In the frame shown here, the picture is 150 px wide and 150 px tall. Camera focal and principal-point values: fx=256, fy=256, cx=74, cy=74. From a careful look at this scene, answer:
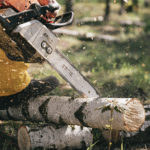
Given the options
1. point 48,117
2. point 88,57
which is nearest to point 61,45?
point 88,57

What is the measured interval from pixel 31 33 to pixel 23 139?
1.06 m

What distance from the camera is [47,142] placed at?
256 cm

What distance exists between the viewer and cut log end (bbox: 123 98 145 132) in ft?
7.11

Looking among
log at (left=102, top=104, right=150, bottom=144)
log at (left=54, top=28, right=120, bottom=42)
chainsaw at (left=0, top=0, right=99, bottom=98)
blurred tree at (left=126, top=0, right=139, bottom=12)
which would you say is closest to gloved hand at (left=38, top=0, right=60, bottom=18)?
chainsaw at (left=0, top=0, right=99, bottom=98)

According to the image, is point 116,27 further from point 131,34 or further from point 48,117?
point 48,117

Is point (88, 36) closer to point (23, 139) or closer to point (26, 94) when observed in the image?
point (26, 94)

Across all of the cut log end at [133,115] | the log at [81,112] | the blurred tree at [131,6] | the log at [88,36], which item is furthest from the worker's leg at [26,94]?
the blurred tree at [131,6]

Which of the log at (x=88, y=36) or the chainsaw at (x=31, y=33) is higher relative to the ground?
the chainsaw at (x=31, y=33)

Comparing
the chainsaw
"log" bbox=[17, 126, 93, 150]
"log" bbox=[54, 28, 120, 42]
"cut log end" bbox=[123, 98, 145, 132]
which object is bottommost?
"log" bbox=[54, 28, 120, 42]

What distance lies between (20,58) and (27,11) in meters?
0.54

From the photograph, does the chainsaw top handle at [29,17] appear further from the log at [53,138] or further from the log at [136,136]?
the log at [136,136]

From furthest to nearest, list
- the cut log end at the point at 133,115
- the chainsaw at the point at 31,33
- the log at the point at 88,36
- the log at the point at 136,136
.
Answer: the log at the point at 88,36 → the log at the point at 136,136 → the chainsaw at the point at 31,33 → the cut log end at the point at 133,115

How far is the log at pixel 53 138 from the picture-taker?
253cm

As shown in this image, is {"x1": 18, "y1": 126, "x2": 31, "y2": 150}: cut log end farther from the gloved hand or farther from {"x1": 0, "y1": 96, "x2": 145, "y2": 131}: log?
the gloved hand
